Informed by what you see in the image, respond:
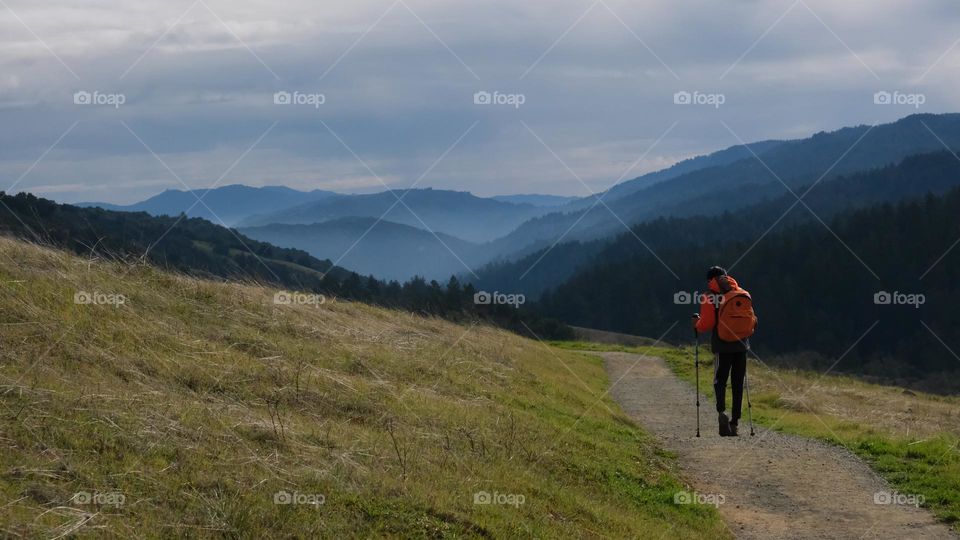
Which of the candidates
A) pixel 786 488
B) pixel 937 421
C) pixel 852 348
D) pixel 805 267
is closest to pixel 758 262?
pixel 805 267

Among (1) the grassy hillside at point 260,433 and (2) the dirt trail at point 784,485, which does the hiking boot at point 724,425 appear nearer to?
(2) the dirt trail at point 784,485

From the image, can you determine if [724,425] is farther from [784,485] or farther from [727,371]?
[784,485]

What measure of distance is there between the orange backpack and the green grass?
3.47m

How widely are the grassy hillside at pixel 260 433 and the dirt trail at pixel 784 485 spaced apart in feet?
2.62

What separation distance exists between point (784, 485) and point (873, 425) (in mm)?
8776

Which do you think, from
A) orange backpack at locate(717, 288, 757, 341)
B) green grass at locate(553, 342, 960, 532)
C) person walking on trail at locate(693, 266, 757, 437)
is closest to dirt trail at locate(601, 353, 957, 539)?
green grass at locate(553, 342, 960, 532)

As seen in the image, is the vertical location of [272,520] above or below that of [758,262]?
below

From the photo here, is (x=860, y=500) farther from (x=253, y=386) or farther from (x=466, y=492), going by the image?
(x=253, y=386)

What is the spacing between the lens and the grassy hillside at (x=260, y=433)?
7266 millimetres

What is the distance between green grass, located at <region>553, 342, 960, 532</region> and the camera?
14.3m

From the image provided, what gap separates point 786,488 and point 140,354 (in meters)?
10.2

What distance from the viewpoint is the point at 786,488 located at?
46.3 feet

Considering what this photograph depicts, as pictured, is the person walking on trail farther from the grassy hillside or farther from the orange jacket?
the grassy hillside

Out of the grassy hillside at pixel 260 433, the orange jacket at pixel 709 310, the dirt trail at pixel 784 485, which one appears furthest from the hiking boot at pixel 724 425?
the orange jacket at pixel 709 310
